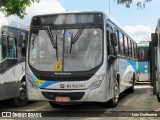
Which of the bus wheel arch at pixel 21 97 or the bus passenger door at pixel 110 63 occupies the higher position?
the bus passenger door at pixel 110 63

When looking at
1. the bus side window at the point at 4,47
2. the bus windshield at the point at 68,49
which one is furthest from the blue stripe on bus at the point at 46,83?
the bus side window at the point at 4,47

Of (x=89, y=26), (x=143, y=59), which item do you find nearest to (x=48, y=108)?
(x=89, y=26)

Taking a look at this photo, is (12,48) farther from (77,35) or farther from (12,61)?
(77,35)

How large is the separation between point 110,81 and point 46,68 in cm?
202

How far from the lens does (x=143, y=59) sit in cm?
2919

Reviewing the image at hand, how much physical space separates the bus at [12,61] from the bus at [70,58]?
0.89 meters

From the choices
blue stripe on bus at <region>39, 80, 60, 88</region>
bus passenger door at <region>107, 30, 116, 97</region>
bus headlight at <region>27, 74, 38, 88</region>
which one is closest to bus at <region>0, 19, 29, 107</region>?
bus headlight at <region>27, 74, 38, 88</region>

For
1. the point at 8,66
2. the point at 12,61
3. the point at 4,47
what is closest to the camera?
the point at 4,47

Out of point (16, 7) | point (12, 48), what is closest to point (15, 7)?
point (16, 7)

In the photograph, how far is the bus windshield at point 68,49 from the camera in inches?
486

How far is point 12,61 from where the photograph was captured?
14.4 metres

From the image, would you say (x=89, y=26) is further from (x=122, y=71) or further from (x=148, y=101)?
(x=148, y=101)

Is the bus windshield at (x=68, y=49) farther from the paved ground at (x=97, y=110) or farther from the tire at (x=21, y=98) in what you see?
the tire at (x=21, y=98)

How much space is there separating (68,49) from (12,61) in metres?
2.70
